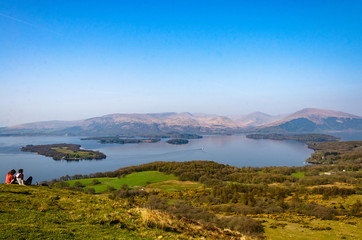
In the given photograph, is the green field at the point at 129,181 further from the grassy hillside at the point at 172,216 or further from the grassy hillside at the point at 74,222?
the grassy hillside at the point at 74,222

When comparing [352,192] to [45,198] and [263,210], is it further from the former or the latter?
[45,198]

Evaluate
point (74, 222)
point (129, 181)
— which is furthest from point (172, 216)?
point (129, 181)

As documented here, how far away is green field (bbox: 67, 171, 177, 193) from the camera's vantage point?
72.1m

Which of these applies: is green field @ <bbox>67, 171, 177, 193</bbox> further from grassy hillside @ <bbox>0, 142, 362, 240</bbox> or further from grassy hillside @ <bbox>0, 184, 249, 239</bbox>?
grassy hillside @ <bbox>0, 184, 249, 239</bbox>

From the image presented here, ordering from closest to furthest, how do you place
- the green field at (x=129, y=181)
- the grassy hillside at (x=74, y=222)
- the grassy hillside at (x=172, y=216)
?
the grassy hillside at (x=74, y=222)
the grassy hillside at (x=172, y=216)
the green field at (x=129, y=181)

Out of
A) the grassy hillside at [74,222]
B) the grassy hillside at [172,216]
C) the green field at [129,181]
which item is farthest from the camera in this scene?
the green field at [129,181]

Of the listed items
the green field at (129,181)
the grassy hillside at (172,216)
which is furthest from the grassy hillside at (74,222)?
the green field at (129,181)

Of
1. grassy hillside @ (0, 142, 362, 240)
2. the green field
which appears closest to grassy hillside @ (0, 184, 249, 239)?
grassy hillside @ (0, 142, 362, 240)

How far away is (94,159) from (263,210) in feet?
407

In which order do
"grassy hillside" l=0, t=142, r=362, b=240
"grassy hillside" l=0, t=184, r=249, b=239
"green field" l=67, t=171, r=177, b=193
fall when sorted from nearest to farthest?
1. "grassy hillside" l=0, t=184, r=249, b=239
2. "grassy hillside" l=0, t=142, r=362, b=240
3. "green field" l=67, t=171, r=177, b=193

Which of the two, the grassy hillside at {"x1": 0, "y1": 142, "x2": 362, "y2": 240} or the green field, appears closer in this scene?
the grassy hillside at {"x1": 0, "y1": 142, "x2": 362, "y2": 240}

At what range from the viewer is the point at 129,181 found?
260ft

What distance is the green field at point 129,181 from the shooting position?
72125mm

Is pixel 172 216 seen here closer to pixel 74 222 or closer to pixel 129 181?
pixel 74 222
